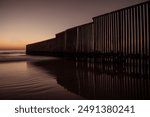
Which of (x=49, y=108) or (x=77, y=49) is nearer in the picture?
(x=49, y=108)

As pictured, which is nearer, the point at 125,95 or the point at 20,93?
the point at 125,95

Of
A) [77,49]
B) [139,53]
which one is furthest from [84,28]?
[139,53]

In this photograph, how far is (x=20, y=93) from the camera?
→ 110 inches

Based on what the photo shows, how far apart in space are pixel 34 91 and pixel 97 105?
1.10m

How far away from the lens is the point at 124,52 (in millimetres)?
6734

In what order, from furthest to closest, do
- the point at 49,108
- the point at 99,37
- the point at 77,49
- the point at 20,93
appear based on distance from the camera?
the point at 77,49
the point at 99,37
the point at 20,93
the point at 49,108

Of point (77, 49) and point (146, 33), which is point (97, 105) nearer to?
point (146, 33)

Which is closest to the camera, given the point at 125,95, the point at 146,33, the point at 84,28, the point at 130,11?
the point at 125,95

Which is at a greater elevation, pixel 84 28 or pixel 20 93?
pixel 84 28

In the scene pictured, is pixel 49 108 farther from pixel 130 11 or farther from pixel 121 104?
pixel 130 11

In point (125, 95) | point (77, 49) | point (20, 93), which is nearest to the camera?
point (125, 95)

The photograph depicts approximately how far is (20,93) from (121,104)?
131 centimetres

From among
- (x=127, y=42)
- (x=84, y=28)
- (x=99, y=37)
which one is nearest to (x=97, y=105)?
(x=127, y=42)

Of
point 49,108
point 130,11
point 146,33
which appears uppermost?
point 130,11
